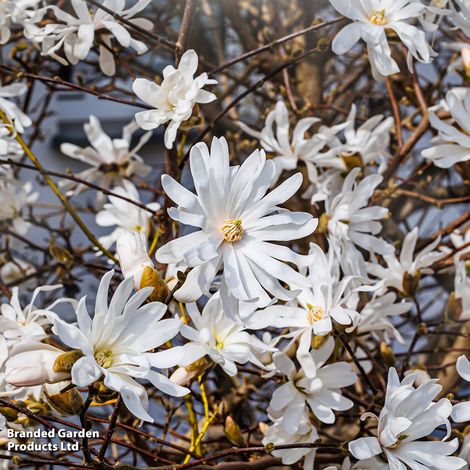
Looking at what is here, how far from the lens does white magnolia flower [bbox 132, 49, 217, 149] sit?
65cm

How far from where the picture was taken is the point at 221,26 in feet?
5.43

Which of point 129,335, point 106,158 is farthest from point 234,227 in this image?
point 106,158

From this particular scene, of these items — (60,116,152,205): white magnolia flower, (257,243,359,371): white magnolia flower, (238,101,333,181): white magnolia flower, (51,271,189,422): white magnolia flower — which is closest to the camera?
(51,271,189,422): white magnolia flower

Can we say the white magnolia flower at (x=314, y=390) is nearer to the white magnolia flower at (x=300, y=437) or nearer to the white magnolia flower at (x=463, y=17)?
the white magnolia flower at (x=300, y=437)

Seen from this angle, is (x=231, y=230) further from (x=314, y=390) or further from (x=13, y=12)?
(x=13, y=12)

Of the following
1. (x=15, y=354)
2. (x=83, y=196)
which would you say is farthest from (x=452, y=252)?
(x=83, y=196)

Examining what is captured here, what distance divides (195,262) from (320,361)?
232 millimetres

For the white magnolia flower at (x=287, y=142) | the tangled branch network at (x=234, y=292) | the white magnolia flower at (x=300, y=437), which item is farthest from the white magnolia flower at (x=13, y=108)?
the white magnolia flower at (x=300, y=437)

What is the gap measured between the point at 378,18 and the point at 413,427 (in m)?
0.40

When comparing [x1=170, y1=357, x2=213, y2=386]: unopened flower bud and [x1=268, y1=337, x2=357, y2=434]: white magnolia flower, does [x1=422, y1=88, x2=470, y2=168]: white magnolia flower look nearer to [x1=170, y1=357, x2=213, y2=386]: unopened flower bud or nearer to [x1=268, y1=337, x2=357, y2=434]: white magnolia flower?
[x1=268, y1=337, x2=357, y2=434]: white magnolia flower

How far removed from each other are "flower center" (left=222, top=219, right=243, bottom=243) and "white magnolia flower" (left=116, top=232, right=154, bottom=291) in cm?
7

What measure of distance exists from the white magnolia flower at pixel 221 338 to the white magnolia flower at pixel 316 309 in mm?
35

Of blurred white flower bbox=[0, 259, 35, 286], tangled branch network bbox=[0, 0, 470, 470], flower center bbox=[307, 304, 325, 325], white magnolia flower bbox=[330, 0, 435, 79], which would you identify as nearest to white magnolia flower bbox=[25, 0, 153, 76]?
tangled branch network bbox=[0, 0, 470, 470]

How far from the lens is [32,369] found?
0.53 m
